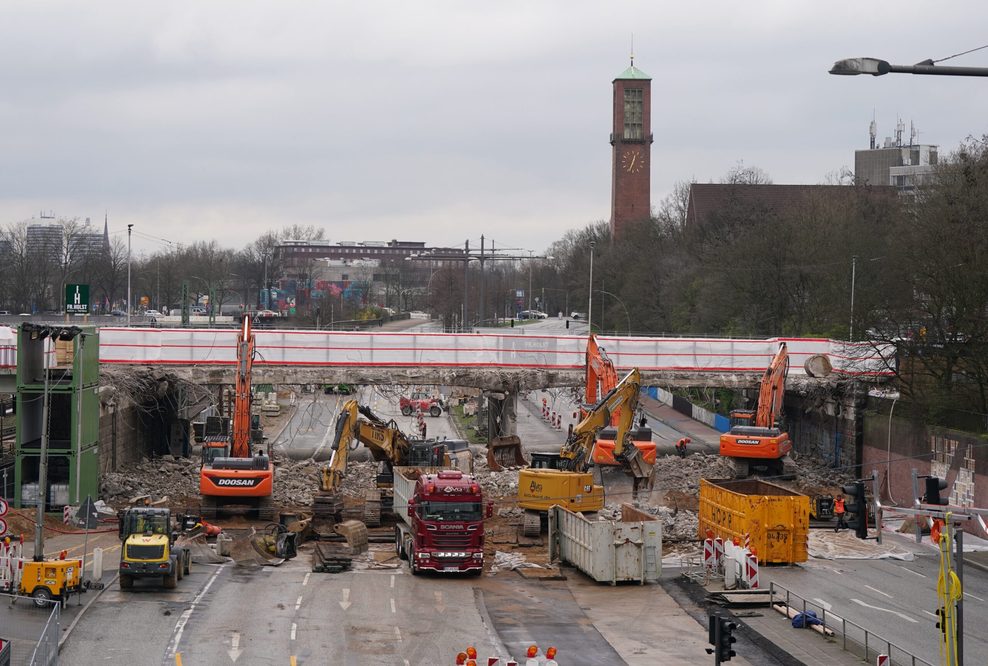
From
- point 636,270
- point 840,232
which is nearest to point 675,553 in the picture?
point 840,232

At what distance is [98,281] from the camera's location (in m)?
141

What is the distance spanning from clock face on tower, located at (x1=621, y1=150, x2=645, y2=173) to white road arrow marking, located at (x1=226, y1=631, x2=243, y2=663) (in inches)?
4536

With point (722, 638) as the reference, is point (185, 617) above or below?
below

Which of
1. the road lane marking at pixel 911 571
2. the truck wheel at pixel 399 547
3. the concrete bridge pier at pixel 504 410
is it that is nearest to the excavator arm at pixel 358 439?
the truck wheel at pixel 399 547

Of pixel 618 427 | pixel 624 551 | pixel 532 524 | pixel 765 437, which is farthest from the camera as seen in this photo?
pixel 765 437

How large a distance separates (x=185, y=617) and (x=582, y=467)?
18143 mm

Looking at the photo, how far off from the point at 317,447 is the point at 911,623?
1799 inches

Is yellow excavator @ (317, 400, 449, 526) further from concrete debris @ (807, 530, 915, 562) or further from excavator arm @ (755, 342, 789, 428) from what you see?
excavator arm @ (755, 342, 789, 428)

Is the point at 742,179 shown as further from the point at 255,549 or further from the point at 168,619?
the point at 168,619

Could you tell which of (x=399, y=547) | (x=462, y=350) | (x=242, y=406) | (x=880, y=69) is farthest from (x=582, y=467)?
(x=880, y=69)

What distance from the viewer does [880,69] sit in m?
14.7

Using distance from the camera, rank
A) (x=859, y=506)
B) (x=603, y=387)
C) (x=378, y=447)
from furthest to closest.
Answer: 1. (x=603, y=387)
2. (x=378, y=447)
3. (x=859, y=506)

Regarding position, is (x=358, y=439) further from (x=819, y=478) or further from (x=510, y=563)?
(x=819, y=478)

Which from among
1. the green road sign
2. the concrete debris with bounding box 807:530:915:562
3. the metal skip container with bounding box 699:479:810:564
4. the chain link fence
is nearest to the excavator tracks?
the metal skip container with bounding box 699:479:810:564
